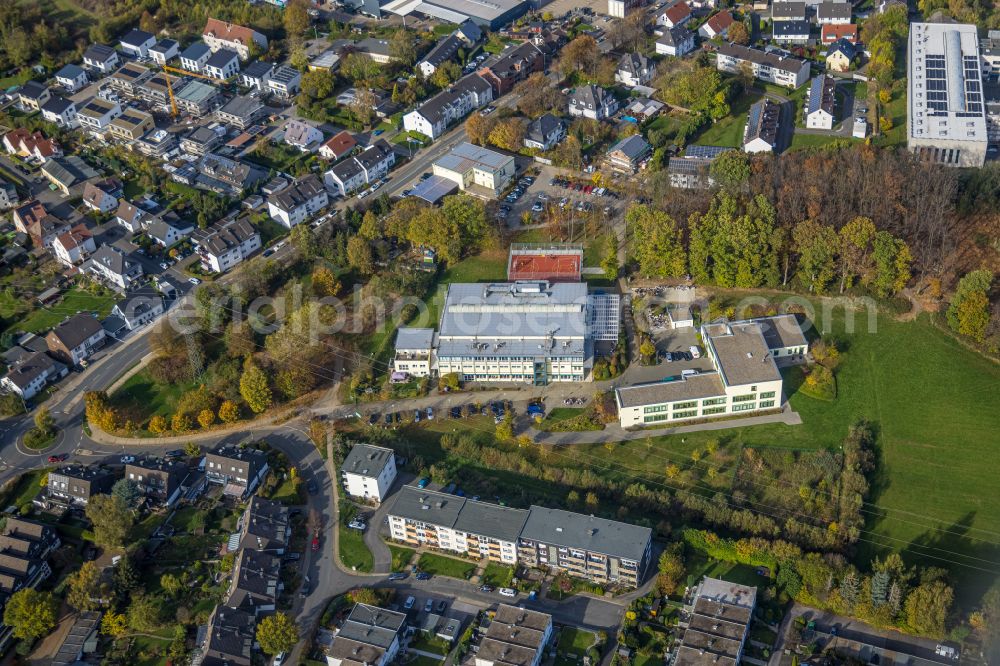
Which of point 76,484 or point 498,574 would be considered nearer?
point 498,574

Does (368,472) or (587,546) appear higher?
(587,546)

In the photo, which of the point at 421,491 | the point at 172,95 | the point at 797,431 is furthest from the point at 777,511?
the point at 172,95

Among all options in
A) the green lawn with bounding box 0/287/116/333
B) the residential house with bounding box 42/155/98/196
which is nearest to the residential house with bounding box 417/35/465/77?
the residential house with bounding box 42/155/98/196

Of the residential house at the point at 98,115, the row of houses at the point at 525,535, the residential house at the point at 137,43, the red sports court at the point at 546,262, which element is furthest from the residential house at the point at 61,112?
the row of houses at the point at 525,535

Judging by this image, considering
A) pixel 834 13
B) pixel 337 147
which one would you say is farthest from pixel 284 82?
pixel 834 13

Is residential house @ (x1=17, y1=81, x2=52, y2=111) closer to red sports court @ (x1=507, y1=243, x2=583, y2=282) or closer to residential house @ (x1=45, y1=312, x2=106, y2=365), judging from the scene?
residential house @ (x1=45, y1=312, x2=106, y2=365)

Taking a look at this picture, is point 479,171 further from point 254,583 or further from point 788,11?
point 254,583

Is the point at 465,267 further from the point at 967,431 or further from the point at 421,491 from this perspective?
the point at 967,431
